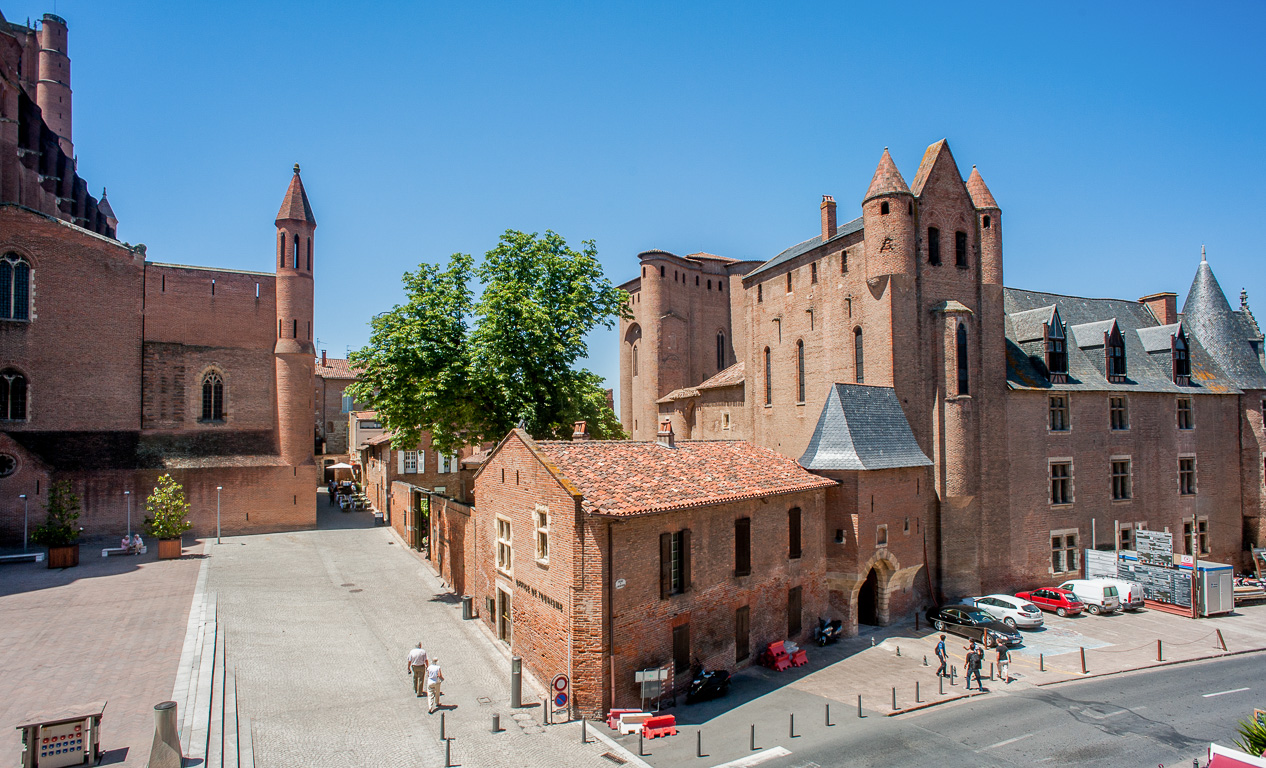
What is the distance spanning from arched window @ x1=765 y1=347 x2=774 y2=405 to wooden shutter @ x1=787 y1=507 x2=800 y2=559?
1226 centimetres

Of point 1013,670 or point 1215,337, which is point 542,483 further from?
point 1215,337

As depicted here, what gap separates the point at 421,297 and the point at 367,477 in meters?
29.9

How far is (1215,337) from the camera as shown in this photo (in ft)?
133

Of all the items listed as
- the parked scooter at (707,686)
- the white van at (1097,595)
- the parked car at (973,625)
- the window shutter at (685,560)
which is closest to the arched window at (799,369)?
the parked car at (973,625)

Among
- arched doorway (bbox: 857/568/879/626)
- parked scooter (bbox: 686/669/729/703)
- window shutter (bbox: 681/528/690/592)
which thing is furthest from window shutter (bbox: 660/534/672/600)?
arched doorway (bbox: 857/568/879/626)

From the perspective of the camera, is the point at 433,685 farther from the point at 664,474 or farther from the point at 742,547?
the point at 742,547

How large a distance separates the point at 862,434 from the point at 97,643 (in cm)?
2671

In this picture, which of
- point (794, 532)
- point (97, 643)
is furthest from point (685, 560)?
point (97, 643)

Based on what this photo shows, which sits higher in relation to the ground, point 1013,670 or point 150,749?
point 150,749

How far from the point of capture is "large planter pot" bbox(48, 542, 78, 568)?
28719 mm

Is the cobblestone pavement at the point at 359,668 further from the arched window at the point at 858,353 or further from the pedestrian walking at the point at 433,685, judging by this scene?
the arched window at the point at 858,353

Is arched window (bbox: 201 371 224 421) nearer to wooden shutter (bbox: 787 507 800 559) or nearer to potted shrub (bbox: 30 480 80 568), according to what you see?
potted shrub (bbox: 30 480 80 568)

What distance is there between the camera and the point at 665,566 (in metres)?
18.9

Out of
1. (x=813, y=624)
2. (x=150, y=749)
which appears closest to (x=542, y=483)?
(x=150, y=749)
